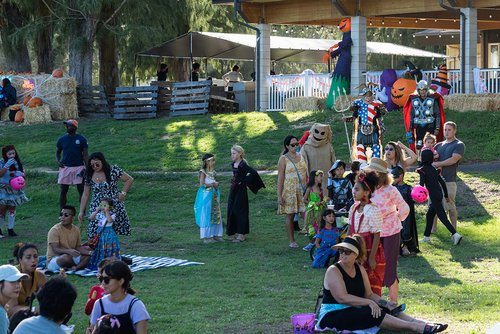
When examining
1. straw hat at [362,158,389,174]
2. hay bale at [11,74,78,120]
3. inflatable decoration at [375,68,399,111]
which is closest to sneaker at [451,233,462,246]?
straw hat at [362,158,389,174]

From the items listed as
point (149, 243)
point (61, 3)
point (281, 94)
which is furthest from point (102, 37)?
point (149, 243)

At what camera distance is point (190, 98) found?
102 feet

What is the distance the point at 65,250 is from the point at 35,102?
63.0 feet

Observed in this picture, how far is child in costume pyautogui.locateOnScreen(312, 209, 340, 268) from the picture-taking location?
13039 mm

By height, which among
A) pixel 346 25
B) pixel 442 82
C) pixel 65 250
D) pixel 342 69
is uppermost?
pixel 346 25

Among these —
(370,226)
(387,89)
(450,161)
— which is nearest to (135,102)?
(387,89)

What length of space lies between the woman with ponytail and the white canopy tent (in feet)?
85.9

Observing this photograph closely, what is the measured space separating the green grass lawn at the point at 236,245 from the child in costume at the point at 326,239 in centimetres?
22

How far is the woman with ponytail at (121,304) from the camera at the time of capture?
7828 millimetres

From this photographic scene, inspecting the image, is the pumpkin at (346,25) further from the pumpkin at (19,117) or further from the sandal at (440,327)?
the sandal at (440,327)

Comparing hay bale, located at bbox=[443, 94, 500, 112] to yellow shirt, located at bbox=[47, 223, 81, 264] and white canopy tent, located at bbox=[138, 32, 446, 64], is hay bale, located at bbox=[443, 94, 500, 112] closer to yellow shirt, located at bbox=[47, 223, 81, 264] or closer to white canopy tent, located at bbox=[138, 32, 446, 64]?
white canopy tent, located at bbox=[138, 32, 446, 64]

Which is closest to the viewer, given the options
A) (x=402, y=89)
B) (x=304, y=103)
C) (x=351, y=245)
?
(x=351, y=245)

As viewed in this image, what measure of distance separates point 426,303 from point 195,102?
68.7 feet

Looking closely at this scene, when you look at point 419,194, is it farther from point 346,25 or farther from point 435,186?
point 346,25
